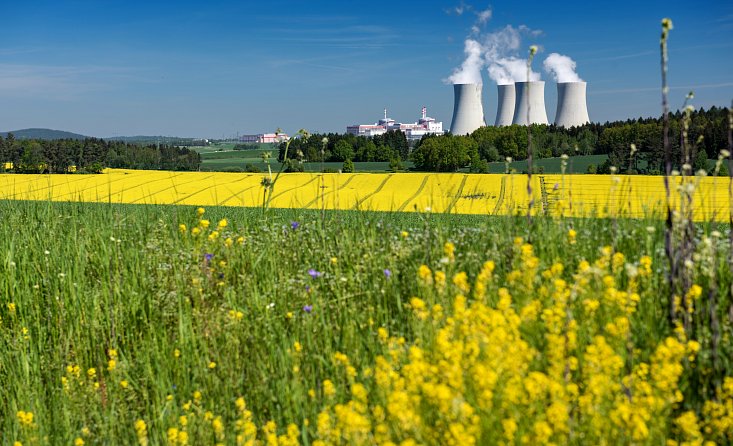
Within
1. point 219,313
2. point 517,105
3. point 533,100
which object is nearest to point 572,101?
point 533,100

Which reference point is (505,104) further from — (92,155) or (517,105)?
(92,155)

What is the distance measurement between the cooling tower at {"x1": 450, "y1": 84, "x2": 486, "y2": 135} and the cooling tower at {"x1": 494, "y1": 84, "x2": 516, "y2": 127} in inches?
83.0

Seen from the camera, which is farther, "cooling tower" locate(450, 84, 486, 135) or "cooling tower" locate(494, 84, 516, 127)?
"cooling tower" locate(494, 84, 516, 127)

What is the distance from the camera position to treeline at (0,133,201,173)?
61188 millimetres

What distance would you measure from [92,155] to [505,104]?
1706 inches

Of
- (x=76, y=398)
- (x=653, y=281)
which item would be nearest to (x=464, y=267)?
(x=653, y=281)

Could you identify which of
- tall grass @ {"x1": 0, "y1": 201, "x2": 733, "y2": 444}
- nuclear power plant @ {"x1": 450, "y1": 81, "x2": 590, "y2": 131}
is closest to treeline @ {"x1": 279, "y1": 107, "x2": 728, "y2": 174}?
nuclear power plant @ {"x1": 450, "y1": 81, "x2": 590, "y2": 131}

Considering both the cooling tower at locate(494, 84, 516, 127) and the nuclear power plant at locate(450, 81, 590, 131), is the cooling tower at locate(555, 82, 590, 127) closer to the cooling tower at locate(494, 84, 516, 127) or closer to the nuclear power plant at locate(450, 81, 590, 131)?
the nuclear power plant at locate(450, 81, 590, 131)

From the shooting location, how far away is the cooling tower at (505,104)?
2616 inches

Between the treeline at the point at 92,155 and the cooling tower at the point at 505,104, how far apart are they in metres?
34.5

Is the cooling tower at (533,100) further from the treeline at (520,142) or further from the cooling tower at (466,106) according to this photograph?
the cooling tower at (466,106)

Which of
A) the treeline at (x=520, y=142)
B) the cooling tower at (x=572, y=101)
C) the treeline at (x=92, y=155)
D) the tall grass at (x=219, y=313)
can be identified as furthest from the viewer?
the treeline at (x=520, y=142)

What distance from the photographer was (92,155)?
69125mm

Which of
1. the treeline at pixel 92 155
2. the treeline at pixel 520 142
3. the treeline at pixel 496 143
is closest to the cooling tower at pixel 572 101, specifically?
the treeline at pixel 496 143
